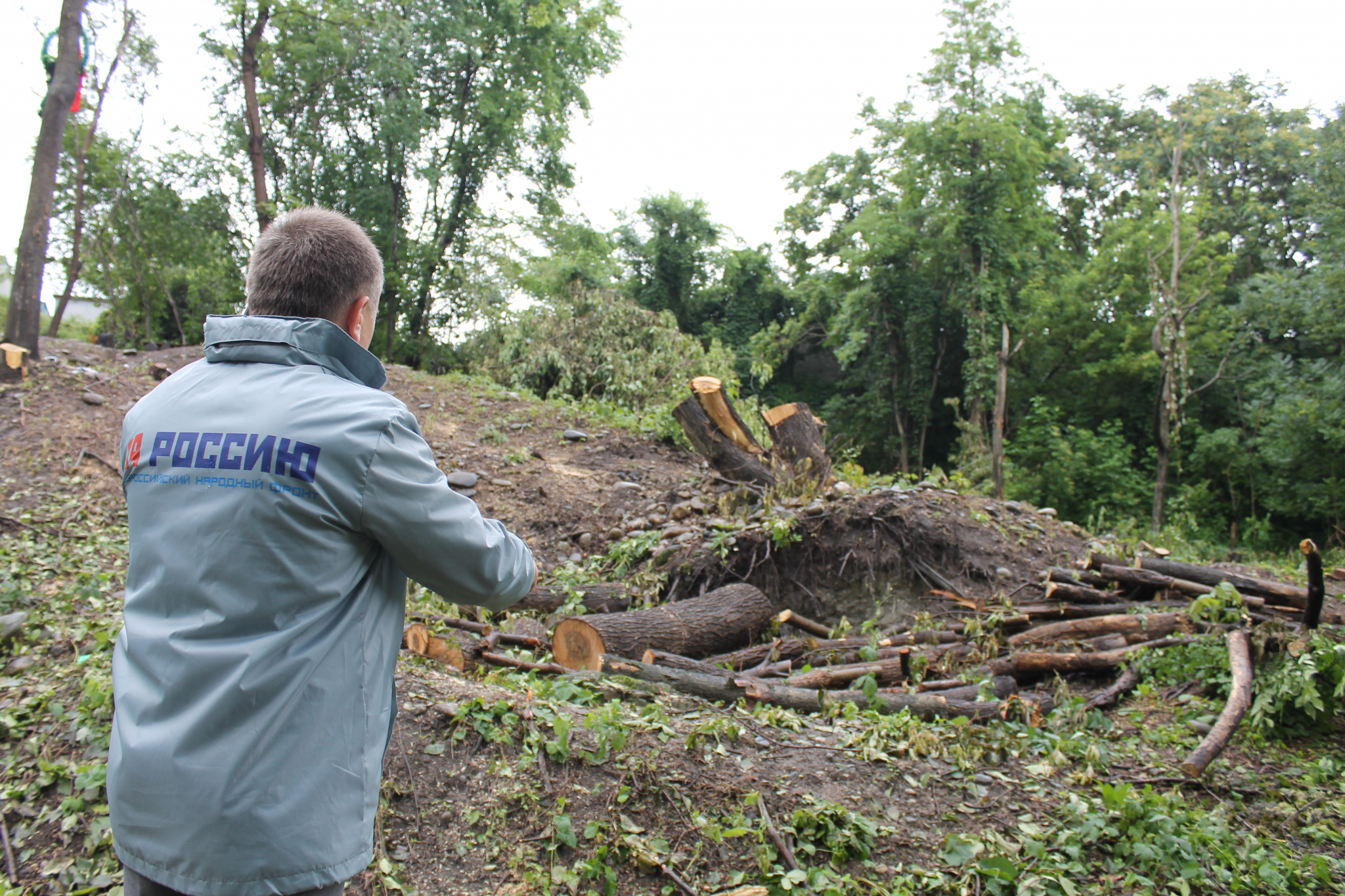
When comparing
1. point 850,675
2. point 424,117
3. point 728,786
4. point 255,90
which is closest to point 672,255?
point 424,117

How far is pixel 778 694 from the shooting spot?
383 cm

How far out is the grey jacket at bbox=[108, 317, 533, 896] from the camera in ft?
3.96

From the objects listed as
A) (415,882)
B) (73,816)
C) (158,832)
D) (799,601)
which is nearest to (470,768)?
(415,882)

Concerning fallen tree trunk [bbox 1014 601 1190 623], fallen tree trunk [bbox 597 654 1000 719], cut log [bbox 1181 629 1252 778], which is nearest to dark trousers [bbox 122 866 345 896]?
fallen tree trunk [bbox 597 654 1000 719]

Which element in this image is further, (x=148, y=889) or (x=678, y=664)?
(x=678, y=664)

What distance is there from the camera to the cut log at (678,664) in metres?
4.05

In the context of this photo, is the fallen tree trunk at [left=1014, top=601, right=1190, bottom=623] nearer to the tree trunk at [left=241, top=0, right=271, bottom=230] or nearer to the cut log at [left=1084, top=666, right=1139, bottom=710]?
the cut log at [left=1084, top=666, right=1139, bottom=710]

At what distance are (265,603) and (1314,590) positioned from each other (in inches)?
187

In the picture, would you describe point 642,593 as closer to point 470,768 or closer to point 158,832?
point 470,768

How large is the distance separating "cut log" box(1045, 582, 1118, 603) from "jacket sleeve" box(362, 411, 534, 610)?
5070 millimetres

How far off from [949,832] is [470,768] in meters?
1.71

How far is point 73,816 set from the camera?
2461 mm

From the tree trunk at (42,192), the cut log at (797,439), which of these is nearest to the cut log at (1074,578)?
the cut log at (797,439)

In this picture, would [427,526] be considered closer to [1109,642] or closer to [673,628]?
[673,628]
